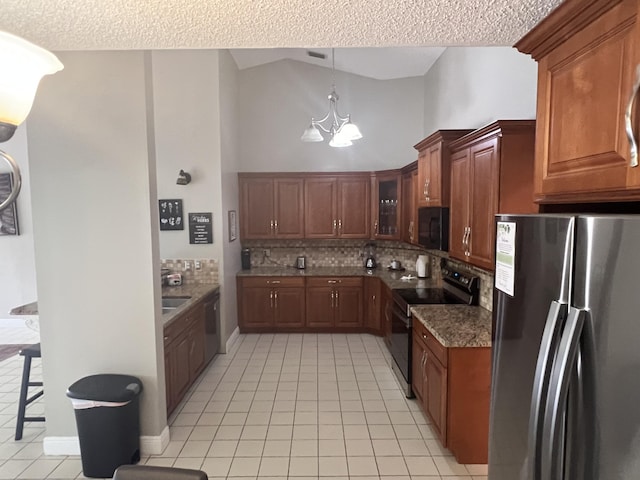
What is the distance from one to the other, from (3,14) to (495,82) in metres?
3.27

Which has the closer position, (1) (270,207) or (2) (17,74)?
(2) (17,74)

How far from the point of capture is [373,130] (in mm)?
5777

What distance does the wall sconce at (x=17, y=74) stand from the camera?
96 centimetres

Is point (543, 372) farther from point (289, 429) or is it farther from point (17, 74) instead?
point (289, 429)

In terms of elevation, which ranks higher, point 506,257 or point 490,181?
point 490,181

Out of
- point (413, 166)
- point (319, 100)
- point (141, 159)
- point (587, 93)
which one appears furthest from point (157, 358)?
point (319, 100)

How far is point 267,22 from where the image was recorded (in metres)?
Answer: 1.64

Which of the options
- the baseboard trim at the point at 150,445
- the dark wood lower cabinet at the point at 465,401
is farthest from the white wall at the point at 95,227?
the dark wood lower cabinet at the point at 465,401

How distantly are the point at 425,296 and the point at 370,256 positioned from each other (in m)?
2.17

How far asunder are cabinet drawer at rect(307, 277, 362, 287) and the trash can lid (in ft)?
9.83

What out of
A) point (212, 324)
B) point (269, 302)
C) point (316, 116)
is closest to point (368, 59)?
point (316, 116)

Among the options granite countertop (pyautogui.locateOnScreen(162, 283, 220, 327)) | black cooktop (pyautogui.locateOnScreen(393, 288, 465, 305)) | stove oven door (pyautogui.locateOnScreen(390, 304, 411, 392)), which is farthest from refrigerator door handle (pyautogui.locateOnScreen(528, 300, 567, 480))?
granite countertop (pyautogui.locateOnScreen(162, 283, 220, 327))

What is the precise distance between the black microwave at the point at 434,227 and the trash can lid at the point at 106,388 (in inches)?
104

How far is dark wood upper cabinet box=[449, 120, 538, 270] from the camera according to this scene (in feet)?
7.95
